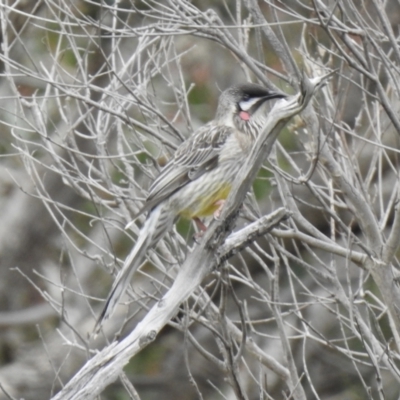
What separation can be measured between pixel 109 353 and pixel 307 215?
18.1 ft

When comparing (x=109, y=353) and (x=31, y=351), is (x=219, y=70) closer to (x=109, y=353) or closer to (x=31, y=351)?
(x=31, y=351)

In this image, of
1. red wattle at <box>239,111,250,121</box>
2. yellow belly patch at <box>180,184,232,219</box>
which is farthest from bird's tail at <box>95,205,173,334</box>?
red wattle at <box>239,111,250,121</box>

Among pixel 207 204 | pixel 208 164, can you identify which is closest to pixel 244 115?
pixel 208 164

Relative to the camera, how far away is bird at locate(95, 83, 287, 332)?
19.0ft

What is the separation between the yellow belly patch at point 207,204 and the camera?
604 cm

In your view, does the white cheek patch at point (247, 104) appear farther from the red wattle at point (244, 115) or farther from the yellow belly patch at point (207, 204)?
the yellow belly patch at point (207, 204)

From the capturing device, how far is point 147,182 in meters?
7.49

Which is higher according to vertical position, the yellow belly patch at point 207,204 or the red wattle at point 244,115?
the red wattle at point 244,115

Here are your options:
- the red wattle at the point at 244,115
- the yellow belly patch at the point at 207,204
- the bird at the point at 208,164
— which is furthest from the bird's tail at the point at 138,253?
the red wattle at the point at 244,115

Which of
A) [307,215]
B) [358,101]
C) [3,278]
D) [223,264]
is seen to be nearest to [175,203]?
[223,264]

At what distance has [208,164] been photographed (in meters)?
6.19

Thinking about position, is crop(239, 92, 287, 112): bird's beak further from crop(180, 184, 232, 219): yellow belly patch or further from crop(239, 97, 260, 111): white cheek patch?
crop(180, 184, 232, 219): yellow belly patch

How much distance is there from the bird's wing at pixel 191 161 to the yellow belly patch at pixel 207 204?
0.15 meters

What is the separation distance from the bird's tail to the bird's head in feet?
3.02
